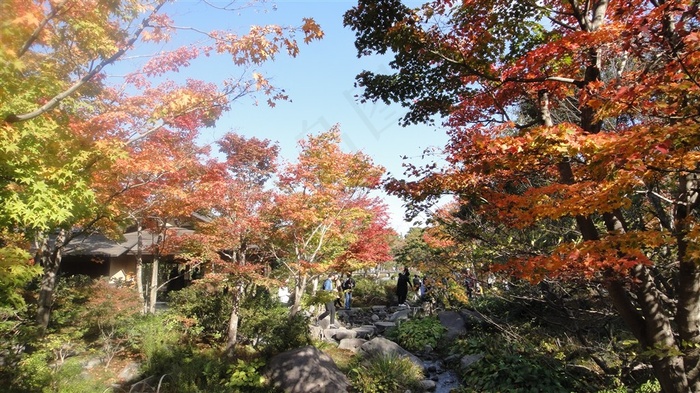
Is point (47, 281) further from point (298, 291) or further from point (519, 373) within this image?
point (519, 373)

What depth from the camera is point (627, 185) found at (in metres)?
3.50

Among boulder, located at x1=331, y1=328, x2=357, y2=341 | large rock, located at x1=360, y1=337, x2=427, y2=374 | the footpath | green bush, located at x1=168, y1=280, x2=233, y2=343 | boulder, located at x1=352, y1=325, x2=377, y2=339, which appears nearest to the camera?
the footpath

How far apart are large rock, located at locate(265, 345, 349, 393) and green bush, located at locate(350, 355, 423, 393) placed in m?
0.40

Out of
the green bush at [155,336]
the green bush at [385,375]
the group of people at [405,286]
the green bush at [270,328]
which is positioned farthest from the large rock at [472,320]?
the green bush at [155,336]

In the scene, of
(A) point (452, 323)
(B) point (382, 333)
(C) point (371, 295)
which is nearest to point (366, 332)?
(B) point (382, 333)

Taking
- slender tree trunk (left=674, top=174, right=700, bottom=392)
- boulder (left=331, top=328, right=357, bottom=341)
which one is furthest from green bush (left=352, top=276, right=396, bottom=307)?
slender tree trunk (left=674, top=174, right=700, bottom=392)

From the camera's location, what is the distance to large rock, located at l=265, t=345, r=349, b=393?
294 inches

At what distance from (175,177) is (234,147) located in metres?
8.09

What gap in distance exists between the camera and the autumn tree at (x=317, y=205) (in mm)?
10328

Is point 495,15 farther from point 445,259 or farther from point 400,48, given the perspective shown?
point 445,259

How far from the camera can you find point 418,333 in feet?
38.6

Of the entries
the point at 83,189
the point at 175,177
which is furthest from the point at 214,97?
the point at 175,177

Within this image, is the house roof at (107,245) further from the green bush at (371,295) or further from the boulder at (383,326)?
the green bush at (371,295)

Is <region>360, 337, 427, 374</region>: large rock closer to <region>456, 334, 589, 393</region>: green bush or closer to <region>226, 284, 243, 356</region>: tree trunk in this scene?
<region>456, 334, 589, 393</region>: green bush
